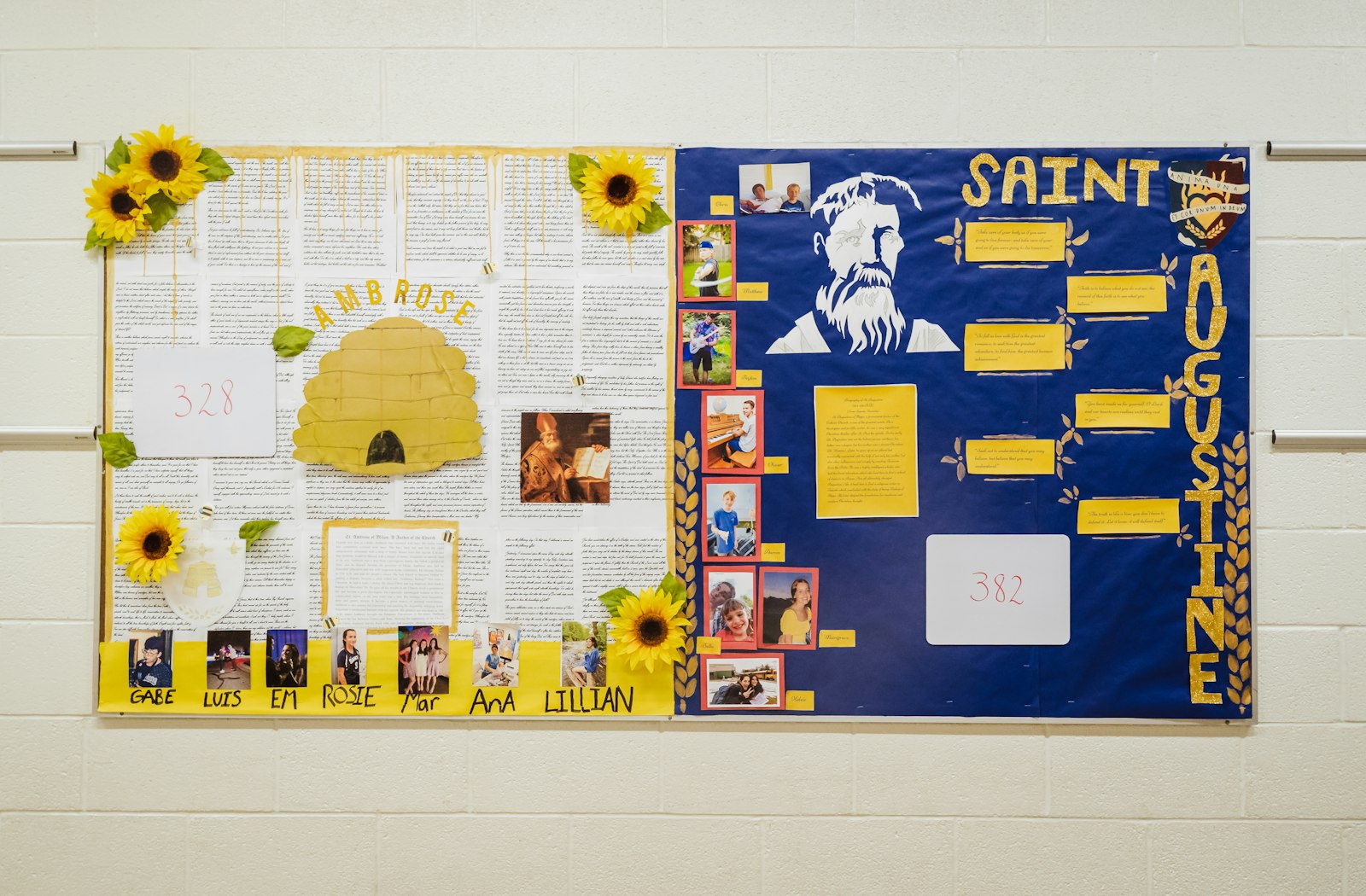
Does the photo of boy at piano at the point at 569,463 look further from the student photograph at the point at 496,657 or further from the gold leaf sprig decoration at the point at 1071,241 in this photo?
the gold leaf sprig decoration at the point at 1071,241

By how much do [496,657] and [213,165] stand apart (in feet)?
3.63

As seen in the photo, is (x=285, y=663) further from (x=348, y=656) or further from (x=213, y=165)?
(x=213, y=165)

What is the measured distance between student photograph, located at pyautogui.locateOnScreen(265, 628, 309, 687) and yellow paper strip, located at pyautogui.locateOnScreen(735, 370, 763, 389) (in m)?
0.98

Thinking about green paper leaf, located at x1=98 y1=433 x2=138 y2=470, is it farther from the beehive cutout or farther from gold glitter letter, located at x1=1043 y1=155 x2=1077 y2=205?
gold glitter letter, located at x1=1043 y1=155 x2=1077 y2=205

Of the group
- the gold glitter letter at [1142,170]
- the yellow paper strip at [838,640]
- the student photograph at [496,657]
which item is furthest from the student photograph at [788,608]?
the gold glitter letter at [1142,170]

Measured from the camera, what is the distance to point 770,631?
1.58m

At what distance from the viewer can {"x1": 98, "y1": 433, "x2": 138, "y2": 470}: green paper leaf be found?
5.16 ft

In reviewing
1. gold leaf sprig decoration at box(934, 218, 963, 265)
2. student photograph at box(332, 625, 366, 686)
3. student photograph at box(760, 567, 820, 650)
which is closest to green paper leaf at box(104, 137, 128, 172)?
student photograph at box(332, 625, 366, 686)

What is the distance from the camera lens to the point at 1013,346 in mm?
1584

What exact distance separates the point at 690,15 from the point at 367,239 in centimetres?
77

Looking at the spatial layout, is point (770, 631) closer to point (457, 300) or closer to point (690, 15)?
point (457, 300)

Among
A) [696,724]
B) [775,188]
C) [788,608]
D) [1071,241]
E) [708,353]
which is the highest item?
[775,188]

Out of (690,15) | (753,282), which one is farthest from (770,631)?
(690,15)

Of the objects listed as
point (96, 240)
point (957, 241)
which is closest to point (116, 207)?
point (96, 240)
